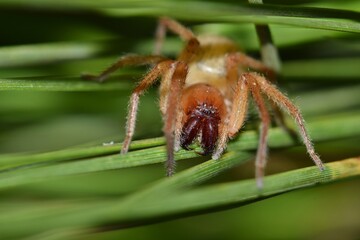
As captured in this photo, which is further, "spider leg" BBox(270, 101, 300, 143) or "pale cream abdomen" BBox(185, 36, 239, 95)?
"pale cream abdomen" BBox(185, 36, 239, 95)

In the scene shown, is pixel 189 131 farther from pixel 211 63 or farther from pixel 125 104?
pixel 211 63

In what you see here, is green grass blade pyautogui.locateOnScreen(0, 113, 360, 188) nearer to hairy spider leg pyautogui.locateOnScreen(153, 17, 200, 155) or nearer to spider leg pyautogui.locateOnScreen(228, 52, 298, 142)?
spider leg pyautogui.locateOnScreen(228, 52, 298, 142)

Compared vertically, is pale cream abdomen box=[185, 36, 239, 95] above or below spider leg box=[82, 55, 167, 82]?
above

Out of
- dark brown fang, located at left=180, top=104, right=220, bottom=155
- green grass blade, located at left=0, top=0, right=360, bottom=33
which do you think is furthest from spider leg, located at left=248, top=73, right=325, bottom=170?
green grass blade, located at left=0, top=0, right=360, bottom=33

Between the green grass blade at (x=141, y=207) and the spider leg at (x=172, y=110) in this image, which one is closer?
the green grass blade at (x=141, y=207)

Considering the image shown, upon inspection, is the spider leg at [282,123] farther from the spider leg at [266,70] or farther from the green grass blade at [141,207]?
the green grass blade at [141,207]

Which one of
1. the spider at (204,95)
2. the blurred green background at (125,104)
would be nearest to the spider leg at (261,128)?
the spider at (204,95)

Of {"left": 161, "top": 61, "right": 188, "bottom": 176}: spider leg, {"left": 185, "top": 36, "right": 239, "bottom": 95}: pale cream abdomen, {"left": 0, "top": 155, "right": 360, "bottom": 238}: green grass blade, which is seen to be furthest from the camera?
{"left": 185, "top": 36, "right": 239, "bottom": 95}: pale cream abdomen

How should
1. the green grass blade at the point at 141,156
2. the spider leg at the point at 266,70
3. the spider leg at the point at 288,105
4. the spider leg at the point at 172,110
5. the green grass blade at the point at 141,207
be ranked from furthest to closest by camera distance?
the spider leg at the point at 266,70 → the spider leg at the point at 288,105 → the spider leg at the point at 172,110 → the green grass blade at the point at 141,156 → the green grass blade at the point at 141,207
